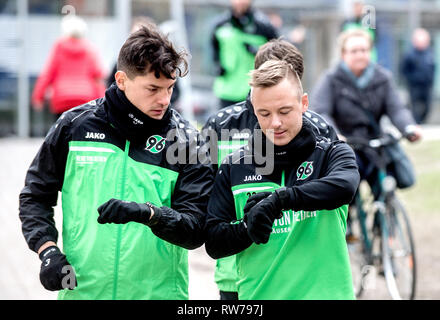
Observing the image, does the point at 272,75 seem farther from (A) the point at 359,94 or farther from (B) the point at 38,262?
(B) the point at 38,262

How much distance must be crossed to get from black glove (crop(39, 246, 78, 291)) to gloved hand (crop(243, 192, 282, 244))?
79 centimetres

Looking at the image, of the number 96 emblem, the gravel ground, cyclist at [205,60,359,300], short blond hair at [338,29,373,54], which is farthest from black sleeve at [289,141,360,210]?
short blond hair at [338,29,373,54]

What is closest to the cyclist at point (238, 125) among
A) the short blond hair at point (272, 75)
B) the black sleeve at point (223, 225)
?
the short blond hair at point (272, 75)

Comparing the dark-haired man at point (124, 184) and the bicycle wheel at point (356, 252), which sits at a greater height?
the dark-haired man at point (124, 184)

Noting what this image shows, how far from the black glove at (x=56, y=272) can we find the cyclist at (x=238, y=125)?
1017 mm

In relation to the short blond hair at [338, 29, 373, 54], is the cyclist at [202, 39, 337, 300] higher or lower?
lower

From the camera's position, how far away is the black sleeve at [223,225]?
3.28 meters

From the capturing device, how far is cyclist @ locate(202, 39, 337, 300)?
13.6 ft

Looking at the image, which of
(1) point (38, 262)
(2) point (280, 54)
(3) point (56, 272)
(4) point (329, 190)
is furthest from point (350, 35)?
(3) point (56, 272)

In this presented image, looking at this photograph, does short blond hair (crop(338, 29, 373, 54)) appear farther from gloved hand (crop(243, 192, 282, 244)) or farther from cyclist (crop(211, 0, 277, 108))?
gloved hand (crop(243, 192, 282, 244))

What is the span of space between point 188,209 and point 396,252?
3.44 meters

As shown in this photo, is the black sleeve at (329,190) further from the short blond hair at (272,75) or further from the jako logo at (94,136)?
the jako logo at (94,136)
